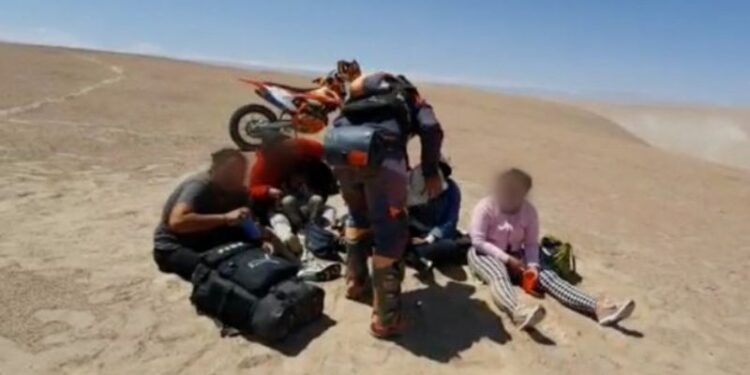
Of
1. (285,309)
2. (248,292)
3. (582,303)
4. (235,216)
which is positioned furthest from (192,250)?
(582,303)

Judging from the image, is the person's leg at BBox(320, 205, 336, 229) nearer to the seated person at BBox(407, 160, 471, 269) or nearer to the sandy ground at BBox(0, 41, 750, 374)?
the seated person at BBox(407, 160, 471, 269)

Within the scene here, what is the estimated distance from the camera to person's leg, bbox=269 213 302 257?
5.69 metres

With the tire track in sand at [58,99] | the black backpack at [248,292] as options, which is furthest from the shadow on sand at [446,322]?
the tire track in sand at [58,99]

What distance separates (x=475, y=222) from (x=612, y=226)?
12.8 feet

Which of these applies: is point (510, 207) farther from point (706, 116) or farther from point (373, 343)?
point (706, 116)

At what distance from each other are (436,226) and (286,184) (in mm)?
1446

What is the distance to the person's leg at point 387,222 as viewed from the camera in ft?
14.2

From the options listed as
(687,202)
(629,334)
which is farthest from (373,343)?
(687,202)

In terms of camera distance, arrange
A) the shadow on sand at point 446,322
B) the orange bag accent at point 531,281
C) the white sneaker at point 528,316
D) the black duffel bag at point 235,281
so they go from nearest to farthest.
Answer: the black duffel bag at point 235,281 < the shadow on sand at point 446,322 < the white sneaker at point 528,316 < the orange bag accent at point 531,281

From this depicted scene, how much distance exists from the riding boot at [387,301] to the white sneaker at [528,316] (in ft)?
2.59

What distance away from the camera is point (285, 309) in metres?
4.29

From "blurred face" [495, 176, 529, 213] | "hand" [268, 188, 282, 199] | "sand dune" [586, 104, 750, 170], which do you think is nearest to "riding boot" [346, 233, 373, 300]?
"blurred face" [495, 176, 529, 213]

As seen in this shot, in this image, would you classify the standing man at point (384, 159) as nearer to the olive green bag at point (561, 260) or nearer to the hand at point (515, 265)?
the hand at point (515, 265)

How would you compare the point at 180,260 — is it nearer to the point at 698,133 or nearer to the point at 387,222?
the point at 387,222
